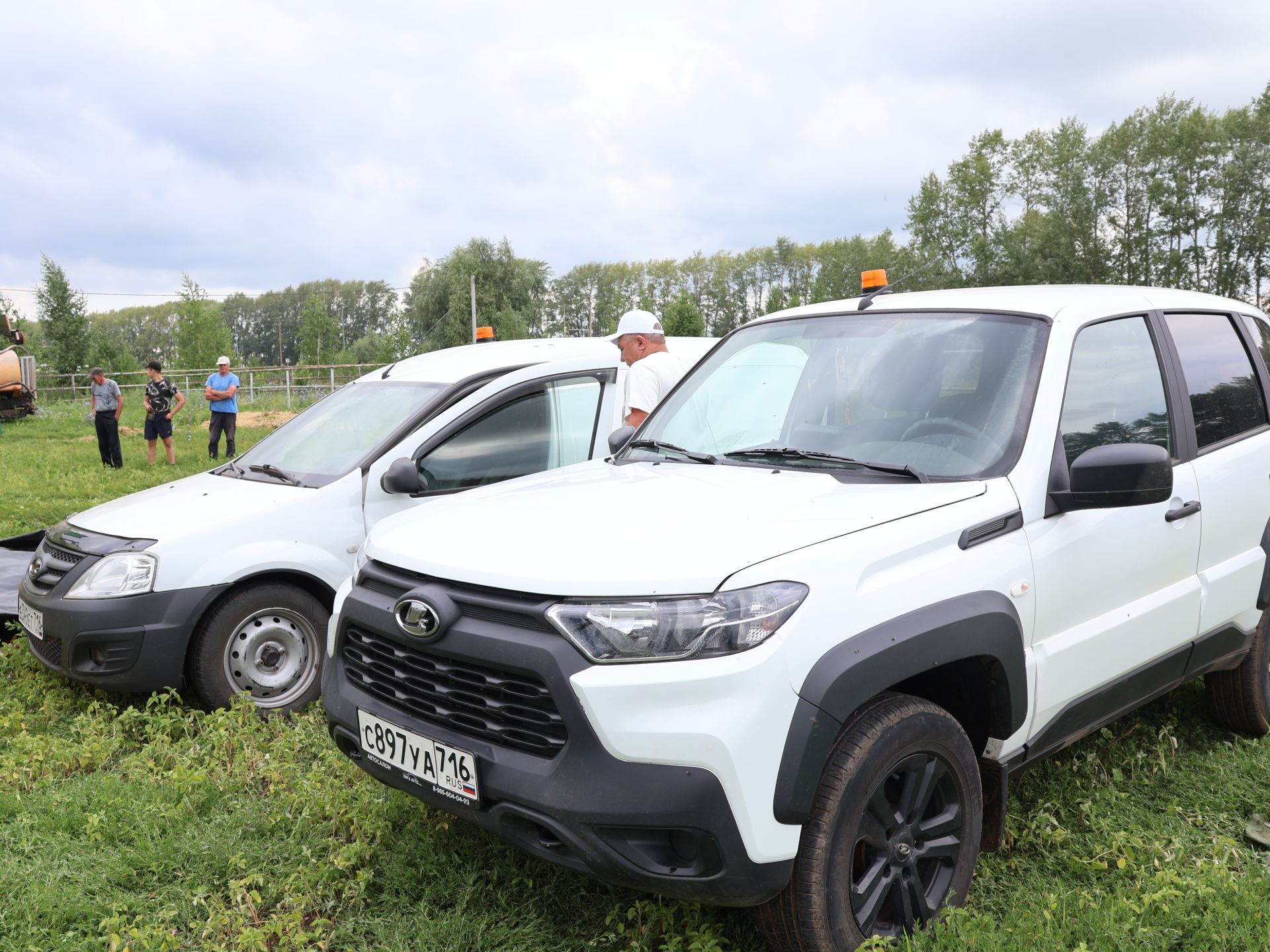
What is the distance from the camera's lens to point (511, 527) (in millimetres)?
2738

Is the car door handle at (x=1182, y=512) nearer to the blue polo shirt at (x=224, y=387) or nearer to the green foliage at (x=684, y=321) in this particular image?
the blue polo shirt at (x=224, y=387)

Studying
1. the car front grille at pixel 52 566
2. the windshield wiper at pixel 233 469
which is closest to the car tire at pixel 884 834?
the car front grille at pixel 52 566

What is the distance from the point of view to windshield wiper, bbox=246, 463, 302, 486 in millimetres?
5086

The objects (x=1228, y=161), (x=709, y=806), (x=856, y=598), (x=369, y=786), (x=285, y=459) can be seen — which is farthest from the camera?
(x=1228, y=161)

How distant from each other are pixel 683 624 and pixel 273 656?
10.8ft

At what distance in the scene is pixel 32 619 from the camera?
4758mm

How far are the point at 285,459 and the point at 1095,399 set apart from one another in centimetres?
413

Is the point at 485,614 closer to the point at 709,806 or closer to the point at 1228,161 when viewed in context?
the point at 709,806

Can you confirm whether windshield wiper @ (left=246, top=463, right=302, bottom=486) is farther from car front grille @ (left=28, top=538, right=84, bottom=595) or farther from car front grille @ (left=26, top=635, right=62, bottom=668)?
car front grille @ (left=26, top=635, right=62, bottom=668)

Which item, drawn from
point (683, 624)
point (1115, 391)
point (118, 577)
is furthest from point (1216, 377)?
point (118, 577)

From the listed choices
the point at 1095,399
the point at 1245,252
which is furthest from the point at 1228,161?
the point at 1095,399

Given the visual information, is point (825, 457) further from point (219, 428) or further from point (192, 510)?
point (219, 428)

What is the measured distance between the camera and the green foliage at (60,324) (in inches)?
1670

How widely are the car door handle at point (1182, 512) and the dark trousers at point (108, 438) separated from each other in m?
15.6
